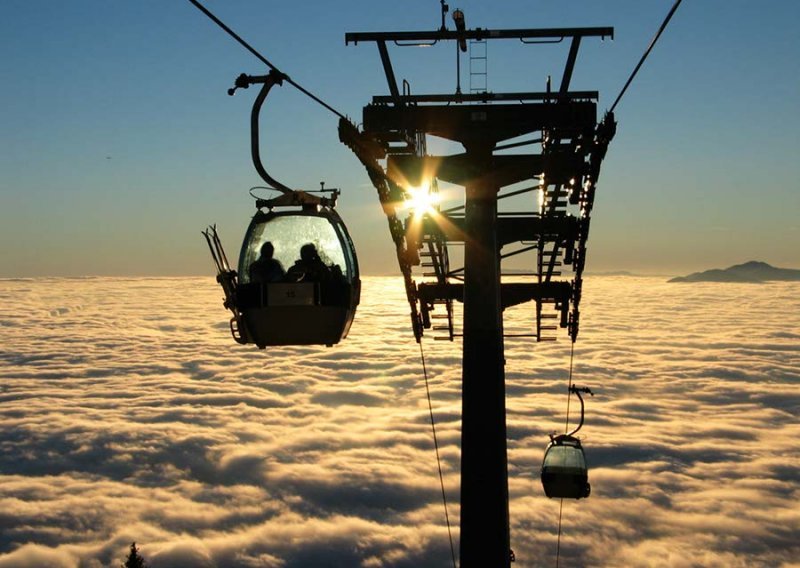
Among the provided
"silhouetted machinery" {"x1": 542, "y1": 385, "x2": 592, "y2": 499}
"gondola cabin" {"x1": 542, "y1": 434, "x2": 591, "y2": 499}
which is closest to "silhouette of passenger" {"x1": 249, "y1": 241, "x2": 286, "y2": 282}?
"silhouetted machinery" {"x1": 542, "y1": 385, "x2": 592, "y2": 499}

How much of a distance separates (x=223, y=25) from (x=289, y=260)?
6.70 m

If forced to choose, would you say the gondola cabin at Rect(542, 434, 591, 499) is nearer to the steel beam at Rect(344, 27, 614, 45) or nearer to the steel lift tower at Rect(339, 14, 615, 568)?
the steel lift tower at Rect(339, 14, 615, 568)

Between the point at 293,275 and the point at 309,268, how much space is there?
0.31 m

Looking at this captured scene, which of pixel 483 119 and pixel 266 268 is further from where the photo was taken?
pixel 483 119

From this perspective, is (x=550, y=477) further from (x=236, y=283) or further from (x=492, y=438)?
(x=236, y=283)

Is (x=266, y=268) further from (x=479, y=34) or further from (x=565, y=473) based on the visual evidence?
(x=565, y=473)

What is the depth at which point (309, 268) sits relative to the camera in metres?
14.1

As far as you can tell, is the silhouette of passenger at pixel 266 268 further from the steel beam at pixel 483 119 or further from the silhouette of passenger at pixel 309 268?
the steel beam at pixel 483 119

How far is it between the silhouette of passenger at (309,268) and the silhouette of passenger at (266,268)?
0.61ft

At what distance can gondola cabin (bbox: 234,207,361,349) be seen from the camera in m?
13.8

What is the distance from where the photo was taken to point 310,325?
1388 centimetres

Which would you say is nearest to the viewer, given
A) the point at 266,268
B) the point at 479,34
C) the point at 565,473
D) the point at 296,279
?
the point at 296,279

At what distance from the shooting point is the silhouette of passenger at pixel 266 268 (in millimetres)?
14188

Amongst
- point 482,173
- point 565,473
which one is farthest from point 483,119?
point 565,473
